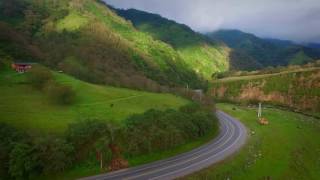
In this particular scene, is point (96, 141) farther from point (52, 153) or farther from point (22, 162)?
point (22, 162)

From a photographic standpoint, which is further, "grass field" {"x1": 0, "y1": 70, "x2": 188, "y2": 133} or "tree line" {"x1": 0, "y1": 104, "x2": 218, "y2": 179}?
"grass field" {"x1": 0, "y1": 70, "x2": 188, "y2": 133}

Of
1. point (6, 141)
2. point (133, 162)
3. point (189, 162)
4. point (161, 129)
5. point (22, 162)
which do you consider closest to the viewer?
point (22, 162)

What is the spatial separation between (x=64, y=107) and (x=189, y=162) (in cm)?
3942

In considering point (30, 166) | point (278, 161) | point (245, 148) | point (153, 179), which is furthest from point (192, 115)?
point (30, 166)

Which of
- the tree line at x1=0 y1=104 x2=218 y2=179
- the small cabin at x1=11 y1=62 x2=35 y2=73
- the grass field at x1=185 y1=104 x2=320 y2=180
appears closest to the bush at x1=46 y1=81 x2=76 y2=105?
the tree line at x1=0 y1=104 x2=218 y2=179

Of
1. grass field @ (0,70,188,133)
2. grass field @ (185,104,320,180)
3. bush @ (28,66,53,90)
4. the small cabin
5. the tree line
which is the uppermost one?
the small cabin

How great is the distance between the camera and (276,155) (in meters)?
115

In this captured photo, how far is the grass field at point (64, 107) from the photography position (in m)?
100

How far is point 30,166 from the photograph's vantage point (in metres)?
79.3

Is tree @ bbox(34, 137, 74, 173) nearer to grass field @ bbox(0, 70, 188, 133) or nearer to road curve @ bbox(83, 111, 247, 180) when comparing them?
road curve @ bbox(83, 111, 247, 180)

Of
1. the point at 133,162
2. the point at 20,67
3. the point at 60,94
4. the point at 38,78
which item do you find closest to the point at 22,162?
the point at 133,162

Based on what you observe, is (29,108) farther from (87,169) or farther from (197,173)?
(197,173)

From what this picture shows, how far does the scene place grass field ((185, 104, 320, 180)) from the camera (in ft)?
323

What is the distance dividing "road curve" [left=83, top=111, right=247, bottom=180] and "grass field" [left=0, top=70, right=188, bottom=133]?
18706mm
